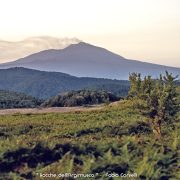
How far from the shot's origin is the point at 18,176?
2408 centimetres

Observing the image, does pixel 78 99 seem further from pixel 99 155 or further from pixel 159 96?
pixel 99 155

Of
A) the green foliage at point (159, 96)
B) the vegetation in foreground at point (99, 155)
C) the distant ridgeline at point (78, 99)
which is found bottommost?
the distant ridgeline at point (78, 99)

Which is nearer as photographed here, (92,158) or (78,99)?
(92,158)

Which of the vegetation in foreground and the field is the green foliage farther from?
the field

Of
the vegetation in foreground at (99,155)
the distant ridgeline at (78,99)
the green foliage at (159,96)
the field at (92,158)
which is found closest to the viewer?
the field at (92,158)

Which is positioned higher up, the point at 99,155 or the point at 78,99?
the point at 99,155

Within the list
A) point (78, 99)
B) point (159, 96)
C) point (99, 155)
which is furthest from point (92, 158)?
point (78, 99)

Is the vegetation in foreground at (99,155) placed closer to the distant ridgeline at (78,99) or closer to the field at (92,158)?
the field at (92,158)

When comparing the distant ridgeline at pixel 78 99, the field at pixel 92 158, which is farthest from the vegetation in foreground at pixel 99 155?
the distant ridgeline at pixel 78 99

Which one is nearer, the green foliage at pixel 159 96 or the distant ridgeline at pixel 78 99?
the green foliage at pixel 159 96

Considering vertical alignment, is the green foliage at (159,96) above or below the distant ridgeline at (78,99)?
above

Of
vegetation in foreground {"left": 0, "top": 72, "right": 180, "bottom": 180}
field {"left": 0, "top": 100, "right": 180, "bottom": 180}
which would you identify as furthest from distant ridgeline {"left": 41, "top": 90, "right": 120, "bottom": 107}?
field {"left": 0, "top": 100, "right": 180, "bottom": 180}

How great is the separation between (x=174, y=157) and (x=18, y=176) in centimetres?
976

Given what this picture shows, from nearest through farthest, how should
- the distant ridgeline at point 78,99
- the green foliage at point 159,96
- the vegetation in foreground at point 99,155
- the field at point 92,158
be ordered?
1. the field at point 92,158
2. the vegetation in foreground at point 99,155
3. the green foliage at point 159,96
4. the distant ridgeline at point 78,99
